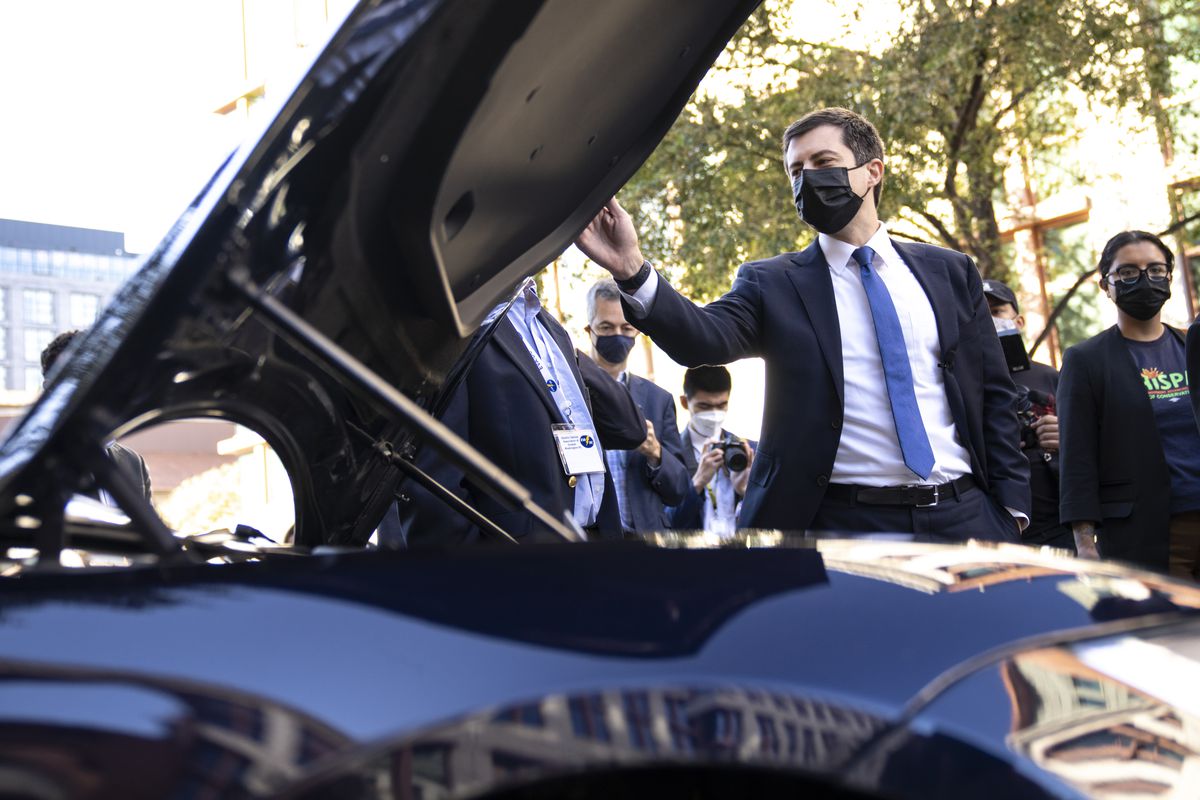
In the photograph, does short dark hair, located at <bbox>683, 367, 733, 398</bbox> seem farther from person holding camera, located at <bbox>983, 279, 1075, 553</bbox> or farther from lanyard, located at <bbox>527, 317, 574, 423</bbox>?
lanyard, located at <bbox>527, 317, 574, 423</bbox>

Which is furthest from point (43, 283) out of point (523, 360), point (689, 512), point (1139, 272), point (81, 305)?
point (523, 360)

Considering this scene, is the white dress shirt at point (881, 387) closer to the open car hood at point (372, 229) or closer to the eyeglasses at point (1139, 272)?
the open car hood at point (372, 229)

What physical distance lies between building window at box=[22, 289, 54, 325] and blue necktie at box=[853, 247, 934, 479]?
87.4 metres

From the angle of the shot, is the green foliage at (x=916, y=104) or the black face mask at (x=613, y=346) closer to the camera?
the black face mask at (x=613, y=346)

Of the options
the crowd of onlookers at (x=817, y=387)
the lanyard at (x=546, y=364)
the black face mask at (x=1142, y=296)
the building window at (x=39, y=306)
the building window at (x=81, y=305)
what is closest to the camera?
the crowd of onlookers at (x=817, y=387)

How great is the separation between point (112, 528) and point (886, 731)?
1.06 m

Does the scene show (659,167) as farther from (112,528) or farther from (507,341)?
(112,528)

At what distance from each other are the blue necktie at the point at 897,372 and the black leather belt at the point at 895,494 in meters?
0.07

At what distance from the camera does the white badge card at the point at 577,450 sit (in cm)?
356

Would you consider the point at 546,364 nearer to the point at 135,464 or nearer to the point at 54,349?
the point at 135,464

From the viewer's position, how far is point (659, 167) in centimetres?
1237

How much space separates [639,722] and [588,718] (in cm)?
5

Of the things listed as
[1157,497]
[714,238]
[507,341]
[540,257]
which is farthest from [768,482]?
[714,238]

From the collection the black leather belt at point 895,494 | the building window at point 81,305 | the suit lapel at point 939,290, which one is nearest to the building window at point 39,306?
the building window at point 81,305
